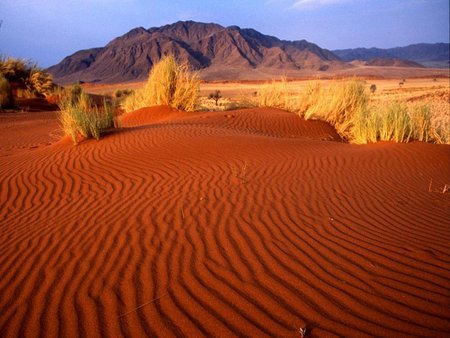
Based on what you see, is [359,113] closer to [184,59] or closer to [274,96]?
[274,96]

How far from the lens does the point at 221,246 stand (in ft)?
12.2

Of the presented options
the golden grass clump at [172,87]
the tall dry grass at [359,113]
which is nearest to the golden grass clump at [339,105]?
the tall dry grass at [359,113]

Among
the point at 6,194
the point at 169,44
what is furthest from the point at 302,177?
the point at 169,44

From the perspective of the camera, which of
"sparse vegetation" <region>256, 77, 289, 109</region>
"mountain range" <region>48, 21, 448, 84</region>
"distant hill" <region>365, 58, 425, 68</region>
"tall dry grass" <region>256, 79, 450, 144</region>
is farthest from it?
"distant hill" <region>365, 58, 425, 68</region>

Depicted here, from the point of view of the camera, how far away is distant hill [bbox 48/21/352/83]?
300 ft

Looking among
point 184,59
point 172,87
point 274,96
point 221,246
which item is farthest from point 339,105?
point 184,59

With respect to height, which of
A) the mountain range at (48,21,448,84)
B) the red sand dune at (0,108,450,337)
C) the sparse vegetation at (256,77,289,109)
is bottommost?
the red sand dune at (0,108,450,337)

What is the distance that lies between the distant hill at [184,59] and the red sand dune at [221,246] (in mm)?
75476

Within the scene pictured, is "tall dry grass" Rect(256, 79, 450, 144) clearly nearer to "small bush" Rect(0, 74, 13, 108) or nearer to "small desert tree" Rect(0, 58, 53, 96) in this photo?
"small bush" Rect(0, 74, 13, 108)

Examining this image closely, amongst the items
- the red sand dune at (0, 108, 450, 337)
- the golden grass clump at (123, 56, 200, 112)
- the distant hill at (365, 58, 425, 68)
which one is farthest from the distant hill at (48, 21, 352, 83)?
the red sand dune at (0, 108, 450, 337)

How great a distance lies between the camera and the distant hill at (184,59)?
9131 cm

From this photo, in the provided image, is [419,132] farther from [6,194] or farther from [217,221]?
[6,194]

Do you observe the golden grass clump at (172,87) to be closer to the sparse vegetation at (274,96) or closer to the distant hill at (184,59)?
the sparse vegetation at (274,96)

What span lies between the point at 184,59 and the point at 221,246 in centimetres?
8558
